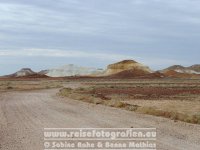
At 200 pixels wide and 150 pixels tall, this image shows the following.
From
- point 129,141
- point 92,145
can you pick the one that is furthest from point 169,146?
point 92,145

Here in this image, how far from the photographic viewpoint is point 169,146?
46.3 feet

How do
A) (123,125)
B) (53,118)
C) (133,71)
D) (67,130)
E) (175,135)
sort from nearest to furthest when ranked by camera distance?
(175,135), (67,130), (123,125), (53,118), (133,71)

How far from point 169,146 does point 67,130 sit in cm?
496

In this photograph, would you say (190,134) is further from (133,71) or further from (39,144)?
(133,71)

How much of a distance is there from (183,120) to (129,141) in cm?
754

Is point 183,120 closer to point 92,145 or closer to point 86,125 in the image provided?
point 86,125

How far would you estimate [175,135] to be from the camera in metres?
16.6

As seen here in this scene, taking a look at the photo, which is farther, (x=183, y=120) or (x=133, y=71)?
(x=133, y=71)

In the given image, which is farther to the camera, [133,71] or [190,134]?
[133,71]

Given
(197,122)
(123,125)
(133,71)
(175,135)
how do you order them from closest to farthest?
(175,135)
(123,125)
(197,122)
(133,71)

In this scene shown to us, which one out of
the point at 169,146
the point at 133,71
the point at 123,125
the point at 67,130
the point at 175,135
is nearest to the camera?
the point at 169,146

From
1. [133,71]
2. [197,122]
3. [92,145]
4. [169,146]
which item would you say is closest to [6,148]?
[92,145]

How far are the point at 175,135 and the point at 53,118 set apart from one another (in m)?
7.93

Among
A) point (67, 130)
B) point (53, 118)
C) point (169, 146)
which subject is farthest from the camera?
point (53, 118)
